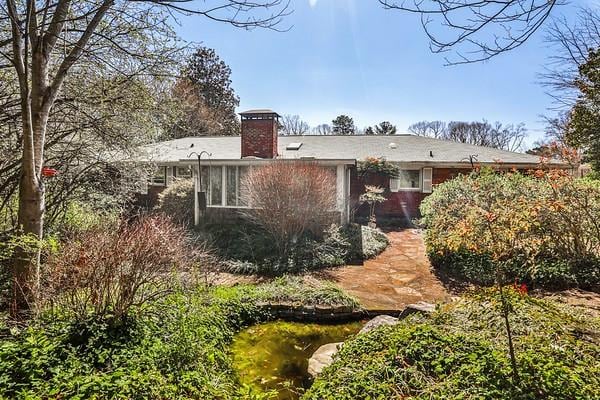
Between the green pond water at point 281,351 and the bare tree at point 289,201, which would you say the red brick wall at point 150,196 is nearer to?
the bare tree at point 289,201

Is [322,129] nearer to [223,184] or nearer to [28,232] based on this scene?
→ [223,184]

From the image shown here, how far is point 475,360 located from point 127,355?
11.3ft

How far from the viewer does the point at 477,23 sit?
260 centimetres

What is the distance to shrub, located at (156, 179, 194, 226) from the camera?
12.9 meters

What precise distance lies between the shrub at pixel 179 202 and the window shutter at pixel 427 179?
1065cm

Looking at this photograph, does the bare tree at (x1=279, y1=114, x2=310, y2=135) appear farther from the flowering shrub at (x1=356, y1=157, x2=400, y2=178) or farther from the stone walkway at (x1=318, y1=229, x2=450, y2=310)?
the stone walkway at (x1=318, y1=229, x2=450, y2=310)

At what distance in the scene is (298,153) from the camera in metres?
16.1

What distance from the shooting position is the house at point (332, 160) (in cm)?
1327

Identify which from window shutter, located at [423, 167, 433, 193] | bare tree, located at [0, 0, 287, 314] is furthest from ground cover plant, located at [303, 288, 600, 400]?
window shutter, located at [423, 167, 433, 193]

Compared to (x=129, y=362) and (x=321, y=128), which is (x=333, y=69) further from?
(x=321, y=128)

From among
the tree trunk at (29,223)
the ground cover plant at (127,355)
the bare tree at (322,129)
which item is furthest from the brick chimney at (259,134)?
the bare tree at (322,129)

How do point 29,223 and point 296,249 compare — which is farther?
point 296,249

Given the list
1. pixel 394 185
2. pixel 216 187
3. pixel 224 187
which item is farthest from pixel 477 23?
pixel 394 185

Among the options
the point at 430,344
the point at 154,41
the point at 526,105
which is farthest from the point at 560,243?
the point at 154,41
